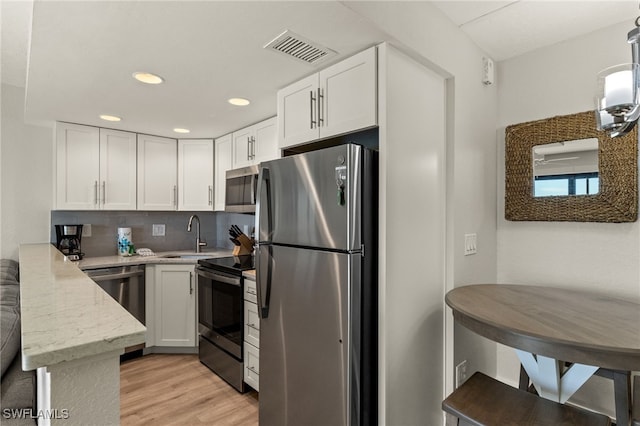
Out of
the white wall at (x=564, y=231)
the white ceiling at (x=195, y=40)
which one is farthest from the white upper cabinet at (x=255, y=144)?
the white wall at (x=564, y=231)

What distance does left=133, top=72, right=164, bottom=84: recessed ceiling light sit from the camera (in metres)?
2.02

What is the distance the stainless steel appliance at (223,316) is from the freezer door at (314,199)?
0.77m

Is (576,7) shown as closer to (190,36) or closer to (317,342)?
(190,36)

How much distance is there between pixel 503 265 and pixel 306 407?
64.0 inches

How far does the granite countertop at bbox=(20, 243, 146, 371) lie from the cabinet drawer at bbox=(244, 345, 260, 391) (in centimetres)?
142

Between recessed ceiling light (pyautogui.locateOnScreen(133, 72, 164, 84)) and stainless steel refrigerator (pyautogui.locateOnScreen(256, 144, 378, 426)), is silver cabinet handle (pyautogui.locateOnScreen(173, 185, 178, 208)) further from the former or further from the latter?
stainless steel refrigerator (pyautogui.locateOnScreen(256, 144, 378, 426))

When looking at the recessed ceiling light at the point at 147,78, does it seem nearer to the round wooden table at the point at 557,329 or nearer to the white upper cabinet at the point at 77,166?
the white upper cabinet at the point at 77,166

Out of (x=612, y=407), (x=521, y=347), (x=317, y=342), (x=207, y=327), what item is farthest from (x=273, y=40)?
(x=612, y=407)

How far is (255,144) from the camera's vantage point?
304 centimetres

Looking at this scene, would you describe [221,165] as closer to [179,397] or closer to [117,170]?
[117,170]

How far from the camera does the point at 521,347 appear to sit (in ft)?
4.12

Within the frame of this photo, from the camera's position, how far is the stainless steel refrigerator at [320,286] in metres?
1.55

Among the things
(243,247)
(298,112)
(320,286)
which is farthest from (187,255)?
(320,286)

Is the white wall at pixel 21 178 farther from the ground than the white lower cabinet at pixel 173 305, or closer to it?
farther from the ground
